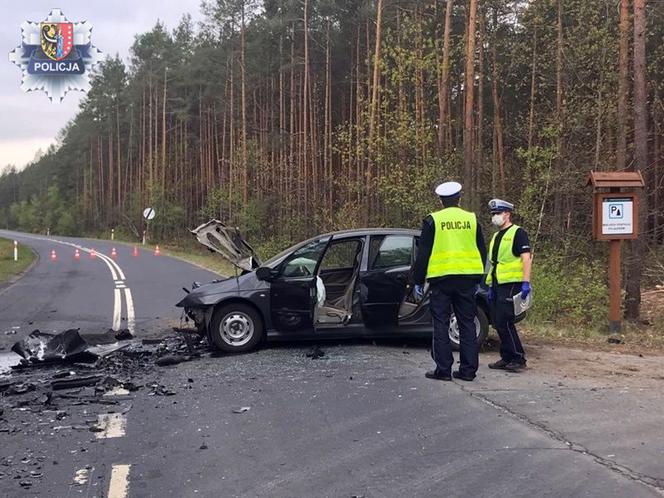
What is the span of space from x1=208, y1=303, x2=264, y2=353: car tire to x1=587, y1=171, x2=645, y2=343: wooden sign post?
5156 millimetres

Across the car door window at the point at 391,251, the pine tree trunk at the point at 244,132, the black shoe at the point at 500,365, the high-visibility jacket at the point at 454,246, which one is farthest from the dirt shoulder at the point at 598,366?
the pine tree trunk at the point at 244,132

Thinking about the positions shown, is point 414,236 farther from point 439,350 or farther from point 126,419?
point 126,419

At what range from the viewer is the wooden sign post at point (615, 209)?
9570 mm

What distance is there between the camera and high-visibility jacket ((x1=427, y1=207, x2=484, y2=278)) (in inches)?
248

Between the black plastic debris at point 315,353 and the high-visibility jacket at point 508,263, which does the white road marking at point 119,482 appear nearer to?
the black plastic debris at point 315,353

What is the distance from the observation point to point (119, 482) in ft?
13.5

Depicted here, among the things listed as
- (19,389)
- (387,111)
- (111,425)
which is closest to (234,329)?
(19,389)

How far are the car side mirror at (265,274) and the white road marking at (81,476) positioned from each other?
4043mm

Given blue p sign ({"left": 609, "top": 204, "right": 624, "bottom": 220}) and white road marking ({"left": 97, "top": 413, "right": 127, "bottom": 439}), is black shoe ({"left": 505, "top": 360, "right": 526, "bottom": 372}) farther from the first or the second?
white road marking ({"left": 97, "top": 413, "right": 127, "bottom": 439})

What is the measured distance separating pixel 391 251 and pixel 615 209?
3710mm

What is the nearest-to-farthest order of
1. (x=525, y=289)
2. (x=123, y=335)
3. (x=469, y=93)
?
(x=525, y=289) < (x=123, y=335) < (x=469, y=93)

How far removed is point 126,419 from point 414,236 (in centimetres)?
424

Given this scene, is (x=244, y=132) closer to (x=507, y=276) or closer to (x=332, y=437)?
(x=507, y=276)

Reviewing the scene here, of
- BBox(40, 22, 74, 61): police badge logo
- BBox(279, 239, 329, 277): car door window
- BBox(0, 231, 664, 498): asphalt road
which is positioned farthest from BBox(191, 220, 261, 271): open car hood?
BBox(40, 22, 74, 61): police badge logo
